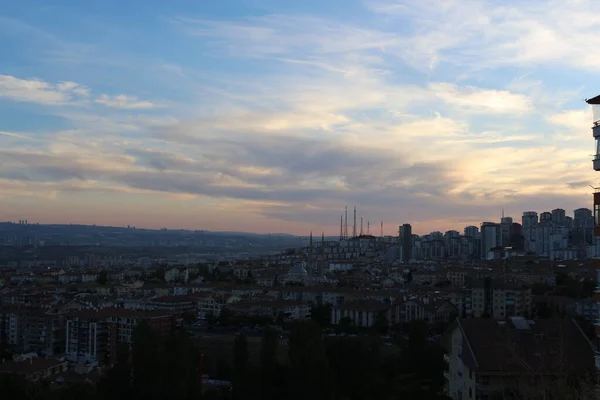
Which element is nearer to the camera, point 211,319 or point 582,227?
point 211,319

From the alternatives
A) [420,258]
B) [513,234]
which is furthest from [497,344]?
[420,258]

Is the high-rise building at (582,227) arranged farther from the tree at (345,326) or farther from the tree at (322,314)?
the tree at (345,326)

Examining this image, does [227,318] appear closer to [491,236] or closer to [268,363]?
[268,363]

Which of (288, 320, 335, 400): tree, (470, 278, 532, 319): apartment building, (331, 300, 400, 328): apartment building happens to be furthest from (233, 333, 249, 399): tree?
(470, 278, 532, 319): apartment building

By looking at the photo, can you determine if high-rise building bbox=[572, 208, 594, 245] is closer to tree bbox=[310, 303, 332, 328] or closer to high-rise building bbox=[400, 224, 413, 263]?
high-rise building bbox=[400, 224, 413, 263]

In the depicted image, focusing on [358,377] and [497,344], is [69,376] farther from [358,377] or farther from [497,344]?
[497,344]

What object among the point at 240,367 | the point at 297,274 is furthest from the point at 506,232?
the point at 240,367

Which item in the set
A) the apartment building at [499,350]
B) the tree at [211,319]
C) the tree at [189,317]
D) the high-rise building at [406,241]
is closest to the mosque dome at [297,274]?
the tree at [211,319]
